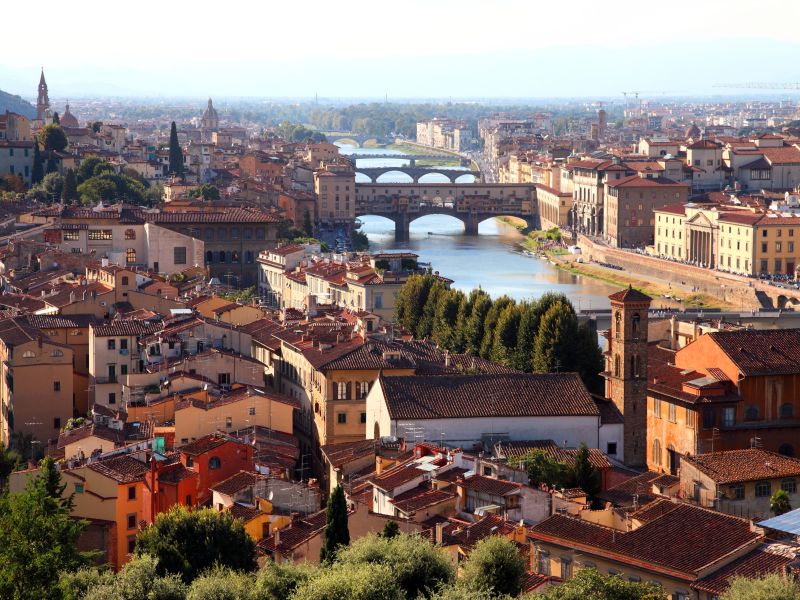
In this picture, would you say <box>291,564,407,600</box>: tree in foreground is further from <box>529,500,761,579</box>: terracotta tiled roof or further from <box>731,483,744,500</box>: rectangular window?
<box>731,483,744,500</box>: rectangular window

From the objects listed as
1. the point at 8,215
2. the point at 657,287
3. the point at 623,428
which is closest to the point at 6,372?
the point at 623,428

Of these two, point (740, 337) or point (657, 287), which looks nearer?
point (740, 337)

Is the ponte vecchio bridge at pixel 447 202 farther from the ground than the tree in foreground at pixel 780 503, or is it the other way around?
the tree in foreground at pixel 780 503

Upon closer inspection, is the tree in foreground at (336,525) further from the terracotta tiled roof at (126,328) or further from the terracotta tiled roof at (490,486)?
the terracotta tiled roof at (126,328)

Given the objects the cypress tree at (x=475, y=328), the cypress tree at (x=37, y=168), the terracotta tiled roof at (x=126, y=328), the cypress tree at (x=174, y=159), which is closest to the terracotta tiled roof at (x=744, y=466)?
the terracotta tiled roof at (x=126, y=328)

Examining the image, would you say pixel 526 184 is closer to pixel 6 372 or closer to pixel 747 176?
pixel 747 176

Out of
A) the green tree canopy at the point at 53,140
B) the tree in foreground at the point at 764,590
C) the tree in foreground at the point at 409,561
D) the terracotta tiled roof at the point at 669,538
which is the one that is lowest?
the terracotta tiled roof at the point at 669,538
